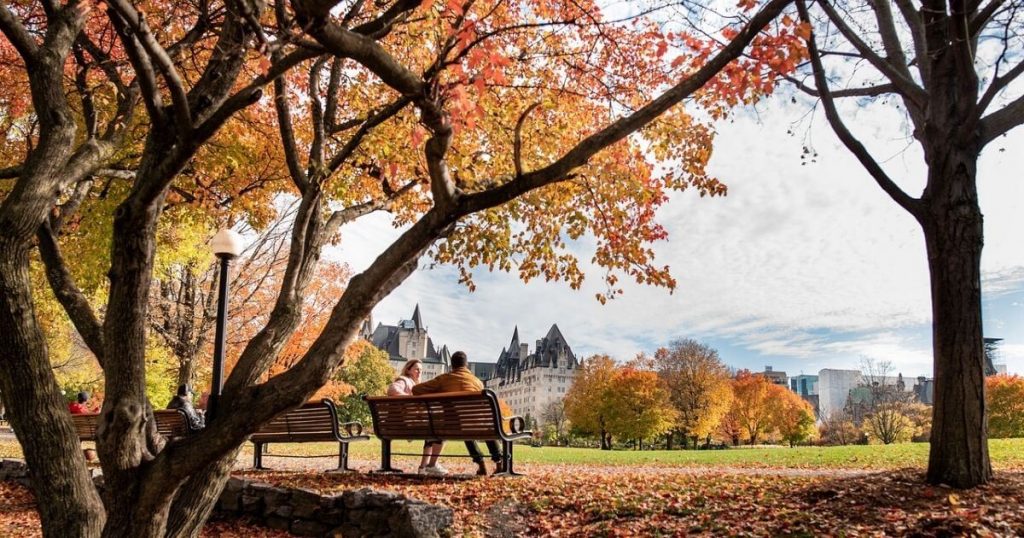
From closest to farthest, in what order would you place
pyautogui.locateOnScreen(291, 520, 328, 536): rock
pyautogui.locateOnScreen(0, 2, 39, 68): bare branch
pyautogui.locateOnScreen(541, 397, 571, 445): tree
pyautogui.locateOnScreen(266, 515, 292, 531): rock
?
pyautogui.locateOnScreen(0, 2, 39, 68): bare branch < pyautogui.locateOnScreen(291, 520, 328, 536): rock < pyautogui.locateOnScreen(266, 515, 292, 531): rock < pyautogui.locateOnScreen(541, 397, 571, 445): tree

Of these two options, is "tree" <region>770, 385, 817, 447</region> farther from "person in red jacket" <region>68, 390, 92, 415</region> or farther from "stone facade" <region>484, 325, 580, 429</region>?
"person in red jacket" <region>68, 390, 92, 415</region>

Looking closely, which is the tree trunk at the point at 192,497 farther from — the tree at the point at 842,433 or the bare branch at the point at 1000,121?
the tree at the point at 842,433

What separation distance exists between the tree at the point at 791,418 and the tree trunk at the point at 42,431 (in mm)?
64611

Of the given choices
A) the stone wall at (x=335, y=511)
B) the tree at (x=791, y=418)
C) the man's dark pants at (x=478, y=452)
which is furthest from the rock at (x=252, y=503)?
the tree at (x=791, y=418)

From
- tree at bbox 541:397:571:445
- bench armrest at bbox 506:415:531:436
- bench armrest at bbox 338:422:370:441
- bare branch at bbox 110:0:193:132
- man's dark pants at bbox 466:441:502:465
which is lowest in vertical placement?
tree at bbox 541:397:571:445

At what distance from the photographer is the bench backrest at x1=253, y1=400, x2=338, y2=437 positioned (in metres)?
9.23

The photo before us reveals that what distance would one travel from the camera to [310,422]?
9.59 metres

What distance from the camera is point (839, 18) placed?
8547mm

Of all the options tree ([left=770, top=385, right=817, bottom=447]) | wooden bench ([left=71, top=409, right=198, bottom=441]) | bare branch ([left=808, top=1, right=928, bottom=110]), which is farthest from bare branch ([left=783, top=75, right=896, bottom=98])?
tree ([left=770, top=385, right=817, bottom=447])

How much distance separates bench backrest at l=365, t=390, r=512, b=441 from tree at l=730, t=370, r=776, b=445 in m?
54.9

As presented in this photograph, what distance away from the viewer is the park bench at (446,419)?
7699 mm

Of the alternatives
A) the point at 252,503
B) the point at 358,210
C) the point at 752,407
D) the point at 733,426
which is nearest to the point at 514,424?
the point at 252,503

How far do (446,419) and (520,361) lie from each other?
131m

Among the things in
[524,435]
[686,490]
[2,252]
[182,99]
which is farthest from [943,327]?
[2,252]
